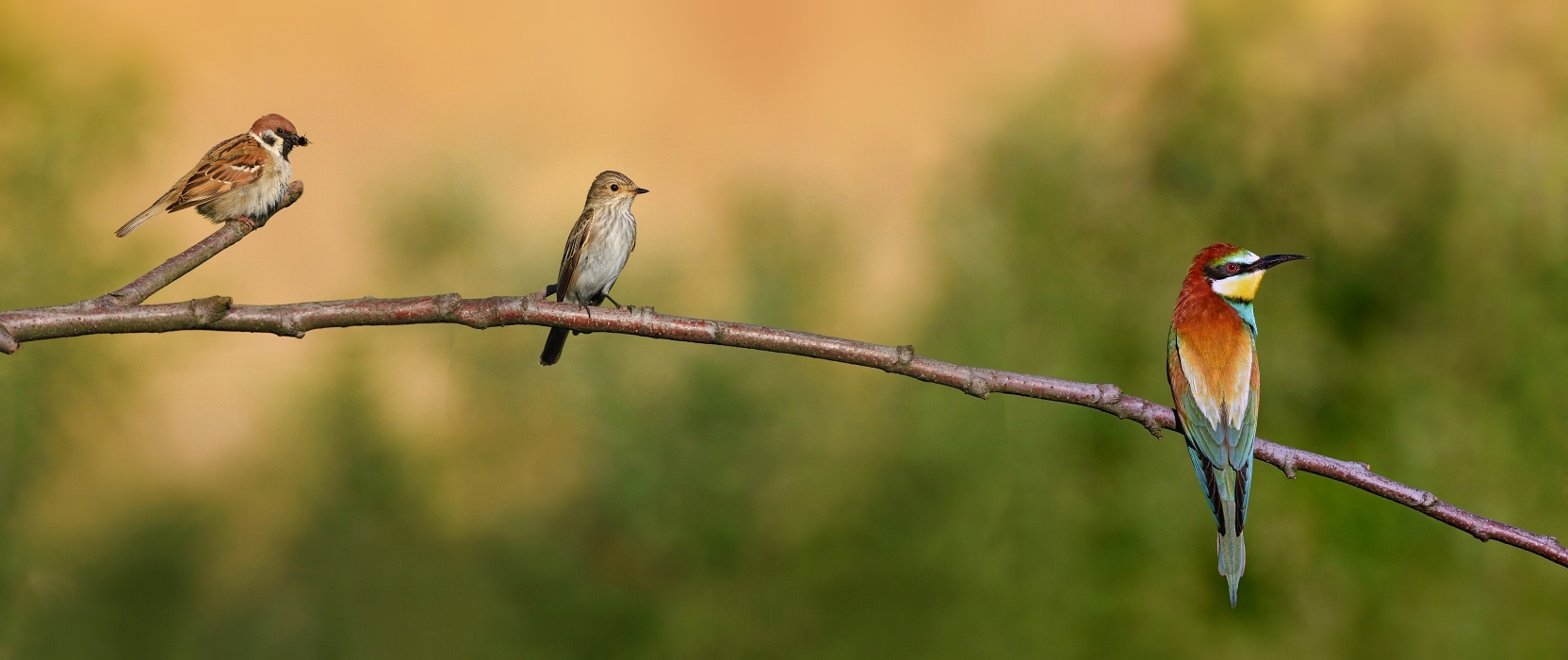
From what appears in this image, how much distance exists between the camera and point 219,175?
1.88 metres

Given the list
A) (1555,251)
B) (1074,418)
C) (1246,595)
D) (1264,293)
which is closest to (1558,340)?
(1555,251)

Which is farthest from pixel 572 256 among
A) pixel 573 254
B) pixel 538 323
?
pixel 538 323

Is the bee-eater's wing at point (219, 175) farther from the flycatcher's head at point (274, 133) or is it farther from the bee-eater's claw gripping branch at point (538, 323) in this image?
the bee-eater's claw gripping branch at point (538, 323)

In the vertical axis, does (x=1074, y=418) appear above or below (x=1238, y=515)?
above

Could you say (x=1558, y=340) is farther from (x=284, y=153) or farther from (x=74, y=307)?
(x=74, y=307)

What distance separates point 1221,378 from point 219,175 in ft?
5.87

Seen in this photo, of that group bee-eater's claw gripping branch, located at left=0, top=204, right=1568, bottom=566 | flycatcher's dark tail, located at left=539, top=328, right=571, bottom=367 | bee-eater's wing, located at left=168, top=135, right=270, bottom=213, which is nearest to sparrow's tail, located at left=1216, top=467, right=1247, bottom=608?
bee-eater's claw gripping branch, located at left=0, top=204, right=1568, bottom=566

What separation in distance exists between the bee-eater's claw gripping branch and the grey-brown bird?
1460 mm

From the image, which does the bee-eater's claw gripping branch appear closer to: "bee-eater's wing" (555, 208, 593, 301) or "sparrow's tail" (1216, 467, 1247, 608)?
"sparrow's tail" (1216, 467, 1247, 608)

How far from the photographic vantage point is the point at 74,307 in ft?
3.92

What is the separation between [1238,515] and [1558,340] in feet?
15.2

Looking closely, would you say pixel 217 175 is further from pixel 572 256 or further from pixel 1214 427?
pixel 1214 427

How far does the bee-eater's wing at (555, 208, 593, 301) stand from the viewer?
276 centimetres

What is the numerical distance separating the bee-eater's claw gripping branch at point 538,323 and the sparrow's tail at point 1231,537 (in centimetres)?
25
